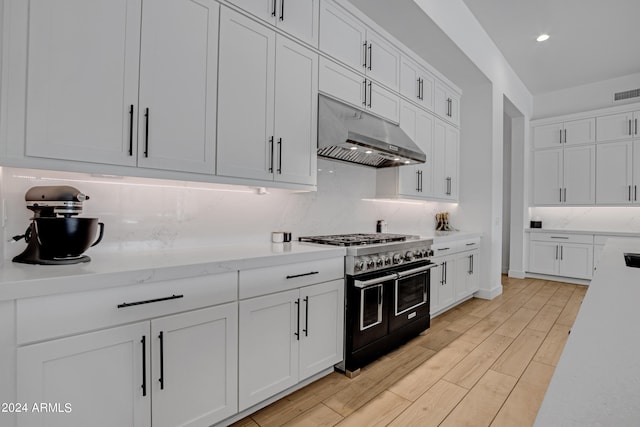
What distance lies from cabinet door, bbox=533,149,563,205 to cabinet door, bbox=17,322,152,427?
679 centimetres

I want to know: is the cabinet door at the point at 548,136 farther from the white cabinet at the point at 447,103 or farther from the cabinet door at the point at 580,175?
the white cabinet at the point at 447,103

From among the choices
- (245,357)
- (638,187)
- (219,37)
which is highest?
(219,37)

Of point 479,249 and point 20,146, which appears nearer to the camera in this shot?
point 20,146

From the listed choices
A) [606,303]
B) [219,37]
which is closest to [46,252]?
[219,37]

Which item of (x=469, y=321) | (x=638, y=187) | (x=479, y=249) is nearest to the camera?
(x=469, y=321)

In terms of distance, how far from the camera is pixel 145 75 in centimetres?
161

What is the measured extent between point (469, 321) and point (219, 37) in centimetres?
364

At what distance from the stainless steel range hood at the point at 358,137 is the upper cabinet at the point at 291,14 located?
0.48 metres

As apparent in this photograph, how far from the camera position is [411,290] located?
288 cm

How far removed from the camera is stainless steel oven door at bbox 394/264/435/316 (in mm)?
2705

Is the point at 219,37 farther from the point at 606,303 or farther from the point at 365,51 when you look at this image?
the point at 606,303

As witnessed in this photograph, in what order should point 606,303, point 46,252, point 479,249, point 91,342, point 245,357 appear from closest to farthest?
1. point 606,303
2. point 91,342
3. point 46,252
4. point 245,357
5. point 479,249

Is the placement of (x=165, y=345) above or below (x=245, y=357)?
above

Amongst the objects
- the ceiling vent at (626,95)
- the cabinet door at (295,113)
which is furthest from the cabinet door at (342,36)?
the ceiling vent at (626,95)
